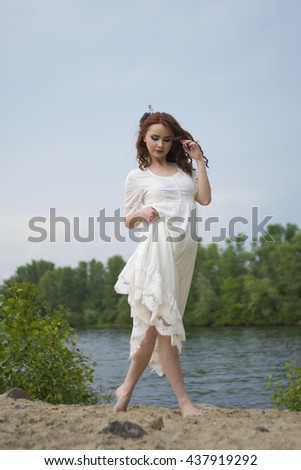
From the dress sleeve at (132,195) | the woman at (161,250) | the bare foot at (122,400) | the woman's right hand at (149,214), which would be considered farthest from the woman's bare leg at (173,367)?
the dress sleeve at (132,195)

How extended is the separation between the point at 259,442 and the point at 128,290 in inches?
58.0

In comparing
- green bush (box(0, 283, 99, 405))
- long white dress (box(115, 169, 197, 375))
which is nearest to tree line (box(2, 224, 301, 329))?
green bush (box(0, 283, 99, 405))

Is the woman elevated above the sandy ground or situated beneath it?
elevated above

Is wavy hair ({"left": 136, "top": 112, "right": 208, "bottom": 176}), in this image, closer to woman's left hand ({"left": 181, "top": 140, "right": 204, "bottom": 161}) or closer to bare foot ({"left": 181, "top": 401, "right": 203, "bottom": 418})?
woman's left hand ({"left": 181, "top": 140, "right": 204, "bottom": 161})

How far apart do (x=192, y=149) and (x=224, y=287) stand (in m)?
53.0

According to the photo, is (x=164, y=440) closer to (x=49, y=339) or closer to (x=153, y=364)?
(x=153, y=364)

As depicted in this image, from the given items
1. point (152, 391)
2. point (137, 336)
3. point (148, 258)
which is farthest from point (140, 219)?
point (152, 391)

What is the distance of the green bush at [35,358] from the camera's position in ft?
19.5

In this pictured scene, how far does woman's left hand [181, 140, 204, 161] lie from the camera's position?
4516 millimetres

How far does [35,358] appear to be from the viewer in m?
5.93

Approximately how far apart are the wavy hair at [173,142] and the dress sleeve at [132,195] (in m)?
0.15

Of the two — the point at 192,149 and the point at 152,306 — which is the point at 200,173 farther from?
the point at 152,306

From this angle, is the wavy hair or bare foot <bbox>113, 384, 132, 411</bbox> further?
the wavy hair

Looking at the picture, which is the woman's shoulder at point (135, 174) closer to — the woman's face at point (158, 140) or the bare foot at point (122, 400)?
the woman's face at point (158, 140)
